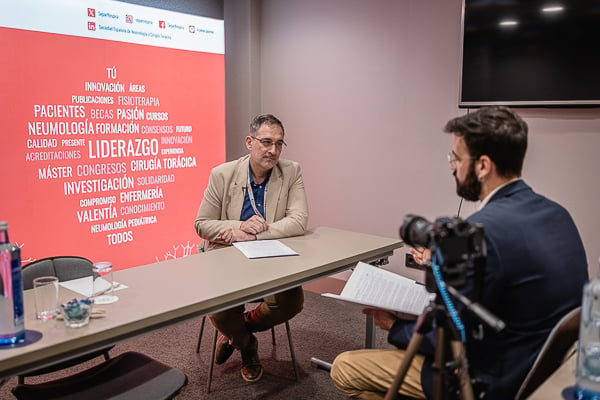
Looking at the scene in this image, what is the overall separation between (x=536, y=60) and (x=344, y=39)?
1529 mm

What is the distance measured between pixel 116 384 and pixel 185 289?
0.40 m

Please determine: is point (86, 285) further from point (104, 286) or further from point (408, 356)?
point (408, 356)

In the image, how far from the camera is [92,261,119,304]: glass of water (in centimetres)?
186

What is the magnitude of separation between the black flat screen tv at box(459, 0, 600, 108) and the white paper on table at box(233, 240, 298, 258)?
71.7 inches

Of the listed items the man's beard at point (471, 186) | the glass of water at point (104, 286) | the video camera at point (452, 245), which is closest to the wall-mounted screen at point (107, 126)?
the glass of water at point (104, 286)

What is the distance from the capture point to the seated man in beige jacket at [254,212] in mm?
2846

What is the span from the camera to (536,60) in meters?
3.37

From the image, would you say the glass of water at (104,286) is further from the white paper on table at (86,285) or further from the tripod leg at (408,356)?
the tripod leg at (408,356)

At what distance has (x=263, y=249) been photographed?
8.48 ft

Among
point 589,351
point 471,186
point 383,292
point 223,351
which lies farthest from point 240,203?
point 589,351

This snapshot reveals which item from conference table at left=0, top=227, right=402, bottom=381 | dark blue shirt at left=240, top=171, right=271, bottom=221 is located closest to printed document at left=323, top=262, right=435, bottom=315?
conference table at left=0, top=227, right=402, bottom=381

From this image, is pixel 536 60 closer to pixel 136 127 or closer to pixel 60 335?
pixel 136 127

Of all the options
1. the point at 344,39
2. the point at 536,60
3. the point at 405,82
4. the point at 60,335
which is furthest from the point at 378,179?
the point at 60,335

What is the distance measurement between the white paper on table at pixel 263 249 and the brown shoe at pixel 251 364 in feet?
2.04
